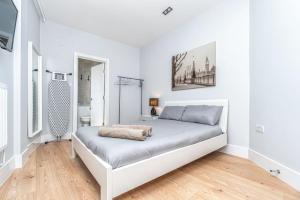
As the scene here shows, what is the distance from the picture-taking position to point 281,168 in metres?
1.61

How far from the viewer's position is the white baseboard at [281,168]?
145 cm

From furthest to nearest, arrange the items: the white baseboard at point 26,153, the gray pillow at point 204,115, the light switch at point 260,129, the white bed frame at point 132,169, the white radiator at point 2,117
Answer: the gray pillow at point 204,115 < the light switch at point 260,129 < the white baseboard at point 26,153 < the white radiator at point 2,117 < the white bed frame at point 132,169

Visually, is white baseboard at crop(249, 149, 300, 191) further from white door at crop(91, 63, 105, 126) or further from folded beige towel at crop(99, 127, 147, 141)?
white door at crop(91, 63, 105, 126)

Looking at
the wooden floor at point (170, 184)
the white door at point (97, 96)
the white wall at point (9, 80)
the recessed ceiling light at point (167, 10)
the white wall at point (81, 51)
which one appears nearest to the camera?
the wooden floor at point (170, 184)

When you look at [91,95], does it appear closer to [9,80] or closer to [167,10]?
[9,80]

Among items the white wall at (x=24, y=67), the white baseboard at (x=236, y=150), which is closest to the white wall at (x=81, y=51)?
the white wall at (x=24, y=67)

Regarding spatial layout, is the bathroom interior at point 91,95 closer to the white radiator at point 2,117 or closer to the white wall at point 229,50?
the white wall at point 229,50

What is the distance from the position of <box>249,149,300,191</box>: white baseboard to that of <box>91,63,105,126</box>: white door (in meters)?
3.38

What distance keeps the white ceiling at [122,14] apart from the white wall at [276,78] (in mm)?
1079

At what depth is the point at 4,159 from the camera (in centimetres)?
155

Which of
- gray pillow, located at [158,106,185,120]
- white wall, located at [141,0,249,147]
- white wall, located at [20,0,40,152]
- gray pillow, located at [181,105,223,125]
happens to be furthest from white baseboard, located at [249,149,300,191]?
white wall, located at [20,0,40,152]

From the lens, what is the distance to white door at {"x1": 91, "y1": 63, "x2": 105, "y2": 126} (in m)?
4.03

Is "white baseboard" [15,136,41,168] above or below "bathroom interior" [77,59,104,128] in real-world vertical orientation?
below

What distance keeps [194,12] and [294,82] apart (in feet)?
7.03
